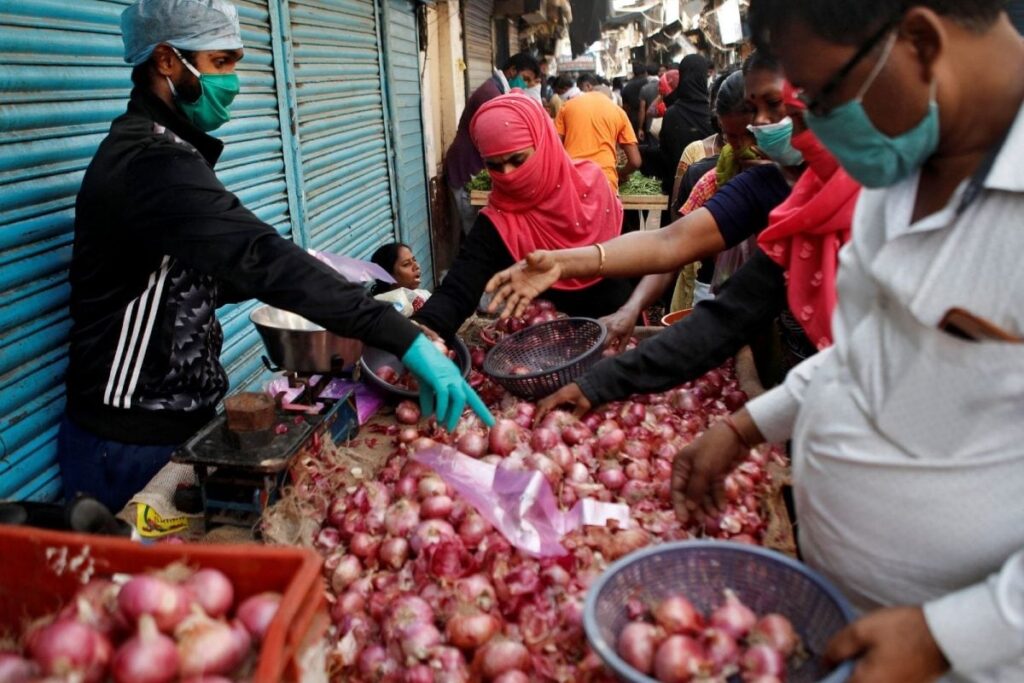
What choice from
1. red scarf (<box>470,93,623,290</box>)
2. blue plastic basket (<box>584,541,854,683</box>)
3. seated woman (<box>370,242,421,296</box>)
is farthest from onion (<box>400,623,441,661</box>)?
seated woman (<box>370,242,421,296</box>)

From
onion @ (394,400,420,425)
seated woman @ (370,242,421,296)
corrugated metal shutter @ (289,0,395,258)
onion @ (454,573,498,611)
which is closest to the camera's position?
onion @ (454,573,498,611)

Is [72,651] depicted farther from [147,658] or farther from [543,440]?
[543,440]

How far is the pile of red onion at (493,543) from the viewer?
4.57 feet

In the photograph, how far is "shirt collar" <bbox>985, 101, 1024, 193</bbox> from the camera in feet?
3.04

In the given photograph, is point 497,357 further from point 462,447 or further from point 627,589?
point 627,589

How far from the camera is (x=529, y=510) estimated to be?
1.76 m

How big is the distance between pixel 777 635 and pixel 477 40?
1125 centimetres

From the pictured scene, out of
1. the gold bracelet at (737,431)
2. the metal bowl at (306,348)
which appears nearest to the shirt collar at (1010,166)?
the gold bracelet at (737,431)

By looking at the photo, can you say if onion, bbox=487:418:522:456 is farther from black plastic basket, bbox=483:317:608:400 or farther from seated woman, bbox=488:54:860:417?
black plastic basket, bbox=483:317:608:400

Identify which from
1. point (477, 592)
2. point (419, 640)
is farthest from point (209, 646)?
point (477, 592)

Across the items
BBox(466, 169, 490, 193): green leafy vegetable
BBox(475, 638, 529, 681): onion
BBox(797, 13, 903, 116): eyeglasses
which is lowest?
BBox(475, 638, 529, 681): onion

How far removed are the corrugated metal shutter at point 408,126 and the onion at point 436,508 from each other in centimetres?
566

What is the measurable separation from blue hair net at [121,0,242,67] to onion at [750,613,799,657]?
7.03 feet

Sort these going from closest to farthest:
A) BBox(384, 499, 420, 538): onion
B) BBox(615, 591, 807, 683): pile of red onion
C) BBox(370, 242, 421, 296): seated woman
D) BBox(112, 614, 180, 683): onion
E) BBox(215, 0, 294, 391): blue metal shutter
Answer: BBox(112, 614, 180, 683): onion, BBox(615, 591, 807, 683): pile of red onion, BBox(384, 499, 420, 538): onion, BBox(215, 0, 294, 391): blue metal shutter, BBox(370, 242, 421, 296): seated woman
